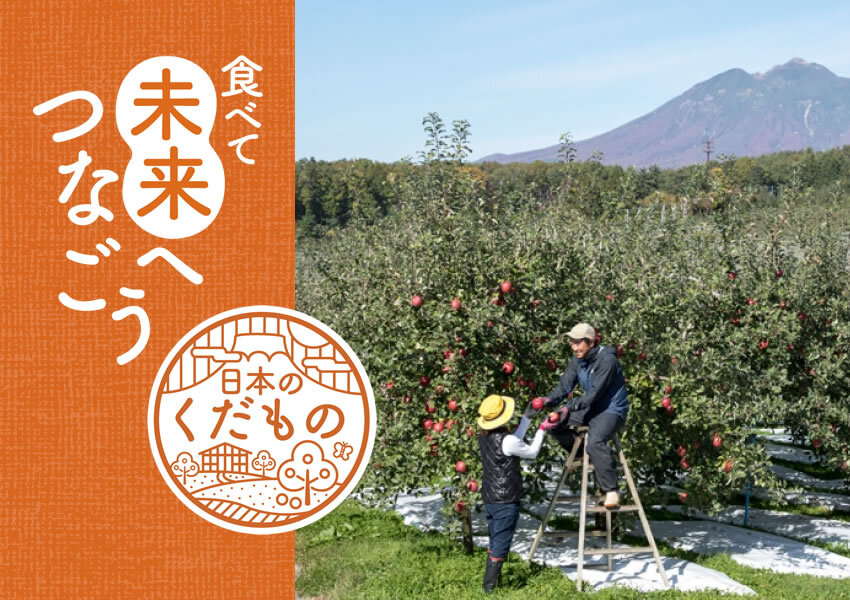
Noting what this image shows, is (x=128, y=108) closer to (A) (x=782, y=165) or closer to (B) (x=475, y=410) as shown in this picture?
(B) (x=475, y=410)

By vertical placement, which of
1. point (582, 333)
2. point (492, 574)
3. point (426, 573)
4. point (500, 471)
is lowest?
point (426, 573)

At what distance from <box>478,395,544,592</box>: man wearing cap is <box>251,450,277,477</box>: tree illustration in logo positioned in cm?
184

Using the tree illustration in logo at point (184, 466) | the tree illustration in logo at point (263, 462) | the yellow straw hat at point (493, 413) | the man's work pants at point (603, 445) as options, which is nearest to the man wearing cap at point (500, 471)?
the yellow straw hat at point (493, 413)

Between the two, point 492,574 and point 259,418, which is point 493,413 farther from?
point 259,418

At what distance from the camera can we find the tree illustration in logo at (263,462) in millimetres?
6785

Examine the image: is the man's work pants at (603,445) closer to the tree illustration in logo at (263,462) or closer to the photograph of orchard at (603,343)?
the photograph of orchard at (603,343)

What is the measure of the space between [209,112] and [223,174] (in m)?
0.49

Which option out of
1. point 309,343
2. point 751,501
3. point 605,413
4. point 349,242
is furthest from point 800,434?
point 309,343

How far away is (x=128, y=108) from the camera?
22.2 feet

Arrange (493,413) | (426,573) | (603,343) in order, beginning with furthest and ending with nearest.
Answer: (603,343)
(426,573)
(493,413)

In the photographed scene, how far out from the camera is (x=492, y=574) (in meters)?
7.63

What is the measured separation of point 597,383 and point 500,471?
44.5 inches

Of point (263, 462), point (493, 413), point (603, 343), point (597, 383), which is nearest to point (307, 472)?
point (263, 462)

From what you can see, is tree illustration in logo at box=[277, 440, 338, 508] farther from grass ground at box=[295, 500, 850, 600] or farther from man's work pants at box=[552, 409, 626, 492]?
man's work pants at box=[552, 409, 626, 492]
